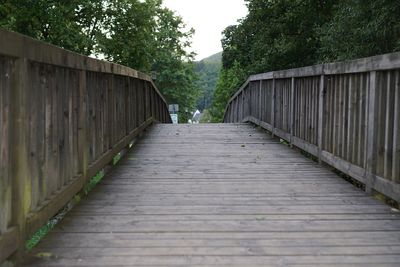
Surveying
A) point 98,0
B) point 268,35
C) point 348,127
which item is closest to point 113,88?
point 348,127

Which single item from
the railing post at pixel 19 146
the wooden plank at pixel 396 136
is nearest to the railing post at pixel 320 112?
the wooden plank at pixel 396 136

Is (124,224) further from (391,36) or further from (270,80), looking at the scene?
(391,36)

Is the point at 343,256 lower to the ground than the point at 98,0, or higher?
lower

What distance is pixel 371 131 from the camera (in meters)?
4.48

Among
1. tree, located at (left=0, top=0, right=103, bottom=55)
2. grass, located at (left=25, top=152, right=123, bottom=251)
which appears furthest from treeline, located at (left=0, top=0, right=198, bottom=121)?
grass, located at (left=25, top=152, right=123, bottom=251)

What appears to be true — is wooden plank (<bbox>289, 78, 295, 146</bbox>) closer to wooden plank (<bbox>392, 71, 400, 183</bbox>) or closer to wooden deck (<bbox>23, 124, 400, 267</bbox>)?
wooden deck (<bbox>23, 124, 400, 267</bbox>)

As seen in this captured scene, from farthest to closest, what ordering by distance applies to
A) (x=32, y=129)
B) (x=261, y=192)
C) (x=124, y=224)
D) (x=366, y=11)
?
(x=366, y=11), (x=261, y=192), (x=124, y=224), (x=32, y=129)

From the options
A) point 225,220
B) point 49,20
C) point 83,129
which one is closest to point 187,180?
point 83,129

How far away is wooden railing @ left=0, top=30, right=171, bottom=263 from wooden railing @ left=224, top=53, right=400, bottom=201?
8.13 feet

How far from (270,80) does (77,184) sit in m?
5.98

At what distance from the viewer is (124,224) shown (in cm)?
375

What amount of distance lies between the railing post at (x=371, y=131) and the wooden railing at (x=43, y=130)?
249cm

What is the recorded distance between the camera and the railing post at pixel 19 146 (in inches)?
111

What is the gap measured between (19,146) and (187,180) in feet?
9.07
